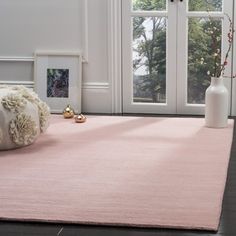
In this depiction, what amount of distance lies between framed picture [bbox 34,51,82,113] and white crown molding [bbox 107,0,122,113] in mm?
271

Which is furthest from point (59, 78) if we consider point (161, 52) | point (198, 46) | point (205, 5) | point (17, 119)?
point (17, 119)

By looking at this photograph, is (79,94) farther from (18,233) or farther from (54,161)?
(18,233)

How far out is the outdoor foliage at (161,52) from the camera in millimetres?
4535

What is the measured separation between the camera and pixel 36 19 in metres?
4.77

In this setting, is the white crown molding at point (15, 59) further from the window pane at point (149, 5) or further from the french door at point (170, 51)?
the window pane at point (149, 5)

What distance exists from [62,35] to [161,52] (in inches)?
33.2

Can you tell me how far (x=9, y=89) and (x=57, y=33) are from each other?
4.87ft

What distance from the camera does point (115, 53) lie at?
15.4ft

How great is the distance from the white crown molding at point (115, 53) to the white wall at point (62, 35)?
41 millimetres

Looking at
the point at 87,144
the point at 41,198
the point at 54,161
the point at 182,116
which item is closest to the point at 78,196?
the point at 41,198

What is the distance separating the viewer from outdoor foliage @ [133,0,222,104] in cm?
454

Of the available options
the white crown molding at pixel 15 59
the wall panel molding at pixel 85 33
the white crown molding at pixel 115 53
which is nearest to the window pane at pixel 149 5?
the white crown molding at pixel 115 53

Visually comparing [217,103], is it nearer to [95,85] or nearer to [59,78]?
[95,85]

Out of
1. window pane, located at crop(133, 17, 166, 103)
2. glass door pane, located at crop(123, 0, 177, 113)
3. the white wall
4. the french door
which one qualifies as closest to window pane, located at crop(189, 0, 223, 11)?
the french door
